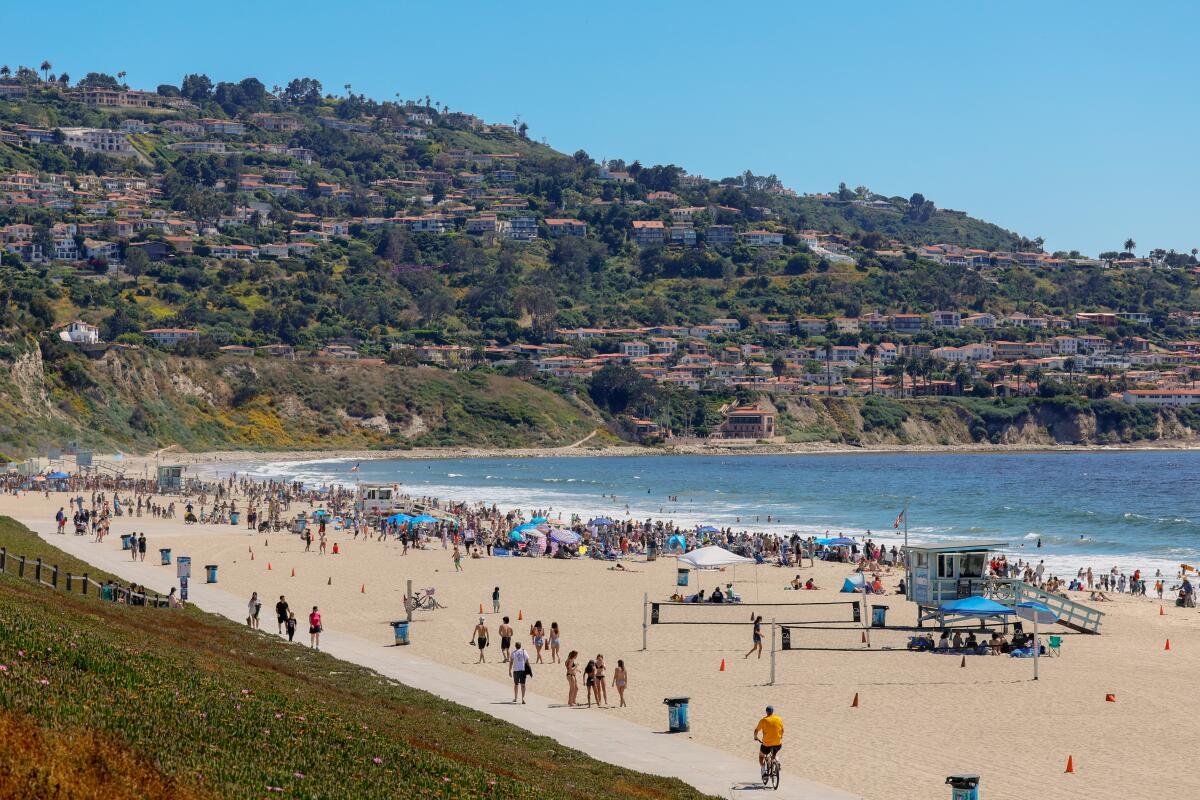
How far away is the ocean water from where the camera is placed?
165 ft

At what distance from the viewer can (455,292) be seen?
177 m

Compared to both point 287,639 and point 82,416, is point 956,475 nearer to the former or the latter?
point 82,416

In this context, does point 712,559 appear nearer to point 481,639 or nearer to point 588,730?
point 481,639

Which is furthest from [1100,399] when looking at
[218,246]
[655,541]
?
[655,541]

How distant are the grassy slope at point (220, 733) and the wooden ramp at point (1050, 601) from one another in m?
13.3

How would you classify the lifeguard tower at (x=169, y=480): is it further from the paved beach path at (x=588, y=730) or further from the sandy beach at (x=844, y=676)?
the paved beach path at (x=588, y=730)

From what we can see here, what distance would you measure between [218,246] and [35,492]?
117 metres

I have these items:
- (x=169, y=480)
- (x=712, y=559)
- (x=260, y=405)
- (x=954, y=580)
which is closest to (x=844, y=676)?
(x=954, y=580)

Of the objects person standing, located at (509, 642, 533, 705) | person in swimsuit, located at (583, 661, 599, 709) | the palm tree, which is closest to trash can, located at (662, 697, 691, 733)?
person in swimsuit, located at (583, 661, 599, 709)

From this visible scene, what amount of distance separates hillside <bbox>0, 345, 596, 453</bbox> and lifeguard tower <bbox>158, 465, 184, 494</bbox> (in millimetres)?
19475

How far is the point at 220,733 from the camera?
10.7 m

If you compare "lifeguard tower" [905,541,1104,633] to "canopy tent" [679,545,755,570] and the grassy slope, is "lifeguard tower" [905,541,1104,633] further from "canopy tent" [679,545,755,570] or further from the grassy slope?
the grassy slope

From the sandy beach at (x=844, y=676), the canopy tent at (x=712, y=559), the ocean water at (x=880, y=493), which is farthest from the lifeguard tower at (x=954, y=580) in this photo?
the ocean water at (x=880, y=493)

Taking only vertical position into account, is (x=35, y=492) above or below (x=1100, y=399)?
below
